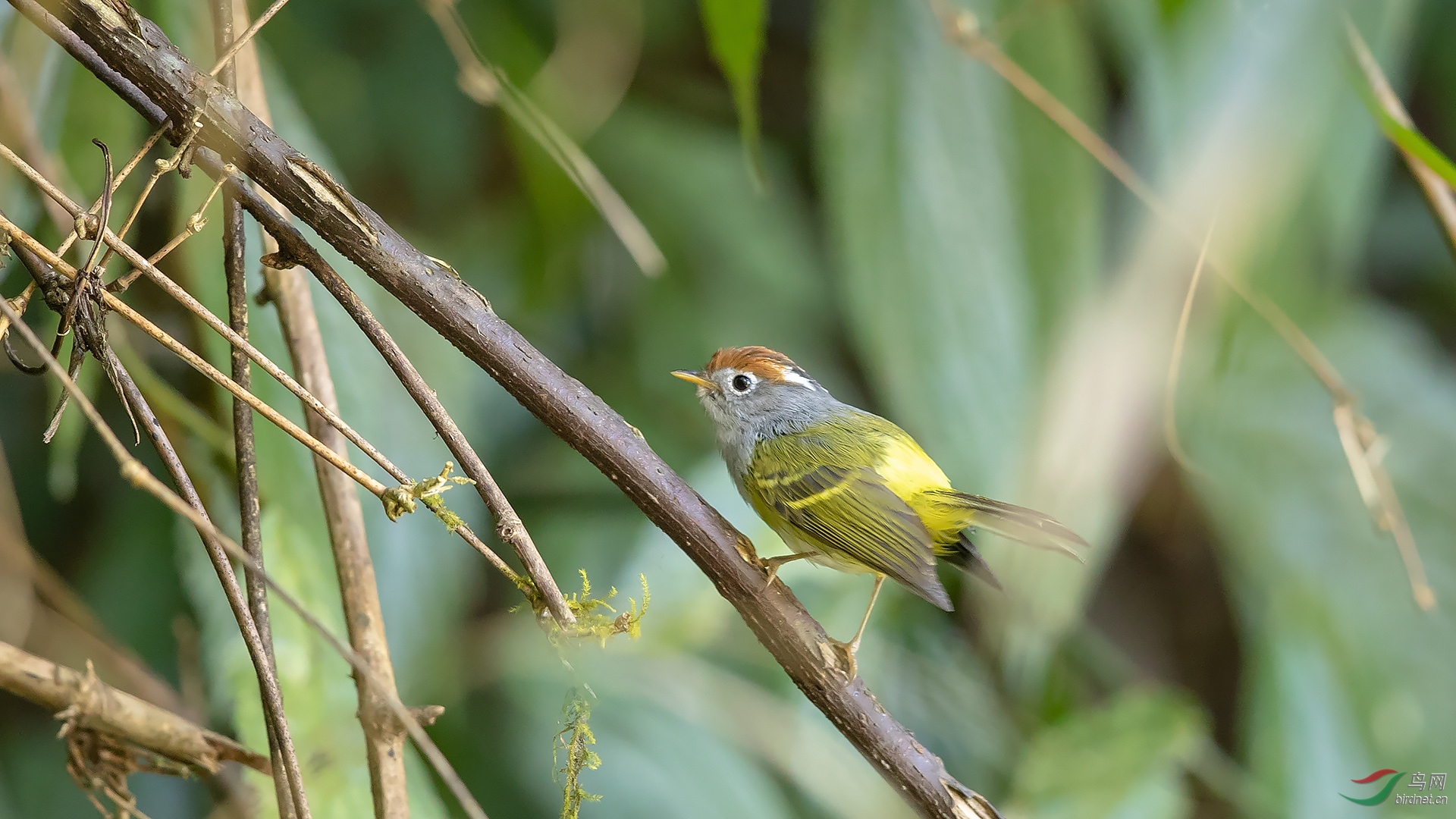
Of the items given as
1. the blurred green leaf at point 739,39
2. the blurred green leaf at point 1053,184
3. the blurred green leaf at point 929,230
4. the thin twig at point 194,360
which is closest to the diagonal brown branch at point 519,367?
the thin twig at point 194,360

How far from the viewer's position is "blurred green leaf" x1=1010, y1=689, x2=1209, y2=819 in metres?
1.78

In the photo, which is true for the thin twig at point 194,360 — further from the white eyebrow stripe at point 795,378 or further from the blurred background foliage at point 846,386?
the white eyebrow stripe at point 795,378

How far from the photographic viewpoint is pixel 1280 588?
80.2 inches

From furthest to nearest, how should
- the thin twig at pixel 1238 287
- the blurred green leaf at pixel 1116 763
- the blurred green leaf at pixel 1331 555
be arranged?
the blurred green leaf at pixel 1331 555, the blurred green leaf at pixel 1116 763, the thin twig at pixel 1238 287

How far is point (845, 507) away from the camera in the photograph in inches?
48.6

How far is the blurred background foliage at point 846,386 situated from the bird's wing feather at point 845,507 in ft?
1.07

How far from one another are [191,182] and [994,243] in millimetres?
1242

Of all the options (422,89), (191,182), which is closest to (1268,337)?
(422,89)

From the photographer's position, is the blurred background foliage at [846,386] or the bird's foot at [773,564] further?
the blurred background foliage at [846,386]

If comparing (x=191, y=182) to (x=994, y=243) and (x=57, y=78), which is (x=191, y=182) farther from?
(x=994, y=243)

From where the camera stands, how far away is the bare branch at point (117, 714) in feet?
2.92

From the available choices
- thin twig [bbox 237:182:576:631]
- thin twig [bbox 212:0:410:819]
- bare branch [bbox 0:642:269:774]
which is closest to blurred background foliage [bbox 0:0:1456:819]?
bare branch [bbox 0:642:269:774]

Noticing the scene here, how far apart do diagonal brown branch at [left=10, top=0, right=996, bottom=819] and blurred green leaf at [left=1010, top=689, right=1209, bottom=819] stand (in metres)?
1.02

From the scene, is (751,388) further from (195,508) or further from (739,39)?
(195,508)
